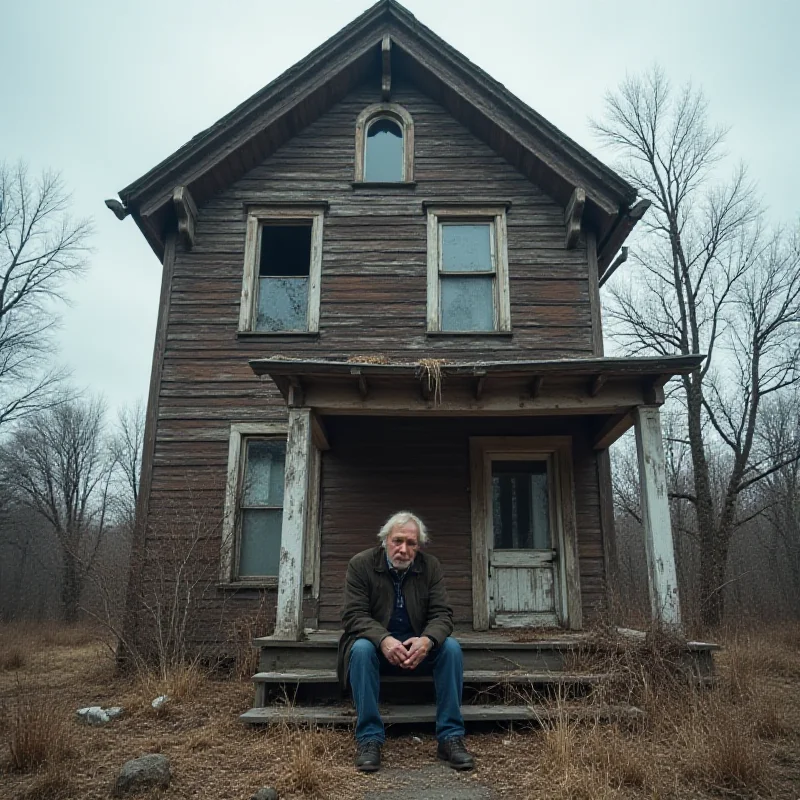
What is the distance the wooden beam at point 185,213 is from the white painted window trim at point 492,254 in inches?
121

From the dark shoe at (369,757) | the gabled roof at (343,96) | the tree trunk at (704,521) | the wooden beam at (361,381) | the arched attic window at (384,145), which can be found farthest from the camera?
the tree trunk at (704,521)

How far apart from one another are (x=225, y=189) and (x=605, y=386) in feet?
18.8

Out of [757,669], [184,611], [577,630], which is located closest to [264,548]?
[184,611]

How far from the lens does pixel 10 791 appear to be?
3322 millimetres

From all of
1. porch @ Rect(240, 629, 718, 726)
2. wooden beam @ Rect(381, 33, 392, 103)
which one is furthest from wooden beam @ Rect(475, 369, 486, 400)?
wooden beam @ Rect(381, 33, 392, 103)

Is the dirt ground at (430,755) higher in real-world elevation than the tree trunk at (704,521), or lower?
lower

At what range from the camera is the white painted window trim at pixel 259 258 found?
793 cm

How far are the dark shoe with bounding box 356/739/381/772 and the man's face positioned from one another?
109 cm

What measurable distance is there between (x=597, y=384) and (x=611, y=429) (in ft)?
3.44

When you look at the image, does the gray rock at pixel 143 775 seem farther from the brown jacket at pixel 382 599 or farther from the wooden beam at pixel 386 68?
the wooden beam at pixel 386 68

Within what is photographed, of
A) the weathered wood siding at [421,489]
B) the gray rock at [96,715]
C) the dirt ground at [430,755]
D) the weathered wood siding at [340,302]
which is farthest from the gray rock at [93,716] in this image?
the weathered wood siding at [421,489]

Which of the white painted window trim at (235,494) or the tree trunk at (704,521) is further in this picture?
the tree trunk at (704,521)

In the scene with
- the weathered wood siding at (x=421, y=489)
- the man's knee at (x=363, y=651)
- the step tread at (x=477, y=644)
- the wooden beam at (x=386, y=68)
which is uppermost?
the wooden beam at (x=386, y=68)

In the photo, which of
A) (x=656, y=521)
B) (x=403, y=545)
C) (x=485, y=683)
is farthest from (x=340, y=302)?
(x=485, y=683)
